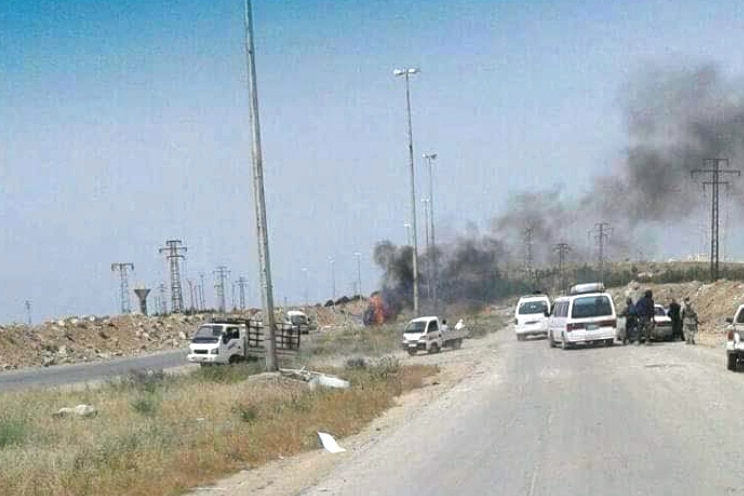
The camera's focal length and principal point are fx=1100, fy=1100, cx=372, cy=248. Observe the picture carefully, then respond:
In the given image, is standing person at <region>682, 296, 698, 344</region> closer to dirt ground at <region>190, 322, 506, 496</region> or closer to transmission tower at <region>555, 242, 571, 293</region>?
dirt ground at <region>190, 322, 506, 496</region>

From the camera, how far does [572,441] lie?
49.5 feet

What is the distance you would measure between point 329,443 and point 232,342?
97.6ft

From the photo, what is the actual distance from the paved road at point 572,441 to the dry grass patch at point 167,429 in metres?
1.92

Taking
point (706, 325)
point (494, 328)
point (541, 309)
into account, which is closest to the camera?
point (541, 309)

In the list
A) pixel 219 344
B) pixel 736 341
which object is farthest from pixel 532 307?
pixel 736 341

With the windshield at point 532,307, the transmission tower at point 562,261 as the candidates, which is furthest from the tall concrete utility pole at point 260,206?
the transmission tower at point 562,261

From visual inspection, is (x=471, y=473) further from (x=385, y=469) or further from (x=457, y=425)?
(x=457, y=425)

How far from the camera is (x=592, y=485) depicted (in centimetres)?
1140

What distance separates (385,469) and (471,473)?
4.82ft

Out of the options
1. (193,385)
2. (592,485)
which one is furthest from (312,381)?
(592,485)

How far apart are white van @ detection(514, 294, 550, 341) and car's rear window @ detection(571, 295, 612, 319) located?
44.9 ft

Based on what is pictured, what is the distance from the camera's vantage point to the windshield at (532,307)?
5381 centimetres

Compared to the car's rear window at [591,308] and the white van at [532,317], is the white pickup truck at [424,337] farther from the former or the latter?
the car's rear window at [591,308]

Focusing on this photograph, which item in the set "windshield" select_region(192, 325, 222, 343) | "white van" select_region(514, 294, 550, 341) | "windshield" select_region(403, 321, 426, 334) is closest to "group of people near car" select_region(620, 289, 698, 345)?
"white van" select_region(514, 294, 550, 341)
